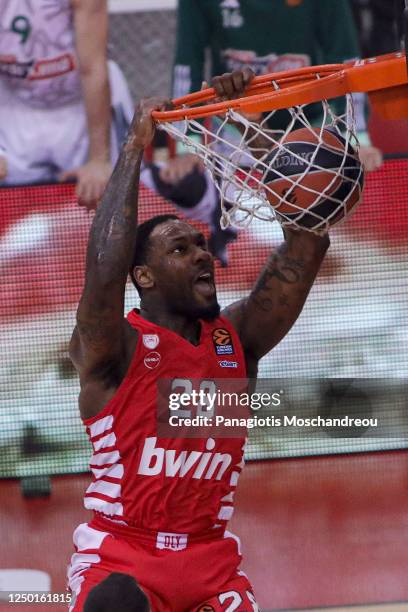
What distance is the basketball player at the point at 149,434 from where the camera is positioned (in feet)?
12.5

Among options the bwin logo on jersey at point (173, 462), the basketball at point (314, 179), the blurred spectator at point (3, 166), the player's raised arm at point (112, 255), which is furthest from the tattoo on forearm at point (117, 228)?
the blurred spectator at point (3, 166)

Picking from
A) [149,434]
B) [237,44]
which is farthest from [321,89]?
[237,44]

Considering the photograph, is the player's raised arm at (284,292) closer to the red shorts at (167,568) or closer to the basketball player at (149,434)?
the basketball player at (149,434)

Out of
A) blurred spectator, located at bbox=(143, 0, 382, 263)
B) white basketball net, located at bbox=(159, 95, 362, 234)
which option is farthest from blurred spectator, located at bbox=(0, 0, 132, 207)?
white basketball net, located at bbox=(159, 95, 362, 234)

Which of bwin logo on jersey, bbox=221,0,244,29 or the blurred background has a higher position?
bwin logo on jersey, bbox=221,0,244,29

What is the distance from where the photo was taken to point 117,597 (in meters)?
3.51

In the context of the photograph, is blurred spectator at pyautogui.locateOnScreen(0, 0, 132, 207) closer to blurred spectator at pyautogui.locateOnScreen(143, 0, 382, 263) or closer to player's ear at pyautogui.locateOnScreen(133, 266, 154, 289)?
blurred spectator at pyautogui.locateOnScreen(143, 0, 382, 263)

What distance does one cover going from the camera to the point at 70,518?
633 cm

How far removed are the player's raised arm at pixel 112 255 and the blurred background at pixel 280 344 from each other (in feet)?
9.17

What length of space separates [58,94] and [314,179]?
3464mm

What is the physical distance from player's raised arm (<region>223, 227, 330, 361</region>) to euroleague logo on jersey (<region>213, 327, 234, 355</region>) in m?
0.12

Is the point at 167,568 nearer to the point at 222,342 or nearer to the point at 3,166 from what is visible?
the point at 222,342

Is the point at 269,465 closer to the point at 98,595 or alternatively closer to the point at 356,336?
the point at 356,336

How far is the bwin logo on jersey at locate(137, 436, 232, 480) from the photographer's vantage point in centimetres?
388
